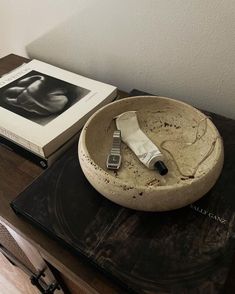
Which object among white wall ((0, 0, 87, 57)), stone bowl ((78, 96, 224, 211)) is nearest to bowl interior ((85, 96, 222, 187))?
stone bowl ((78, 96, 224, 211))

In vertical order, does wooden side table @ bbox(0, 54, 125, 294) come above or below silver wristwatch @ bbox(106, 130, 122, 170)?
below

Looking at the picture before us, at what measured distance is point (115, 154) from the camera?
49 centimetres

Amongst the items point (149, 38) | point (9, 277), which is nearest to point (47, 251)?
point (149, 38)

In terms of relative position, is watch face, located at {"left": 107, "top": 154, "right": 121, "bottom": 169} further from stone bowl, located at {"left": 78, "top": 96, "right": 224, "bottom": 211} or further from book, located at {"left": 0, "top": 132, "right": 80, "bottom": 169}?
book, located at {"left": 0, "top": 132, "right": 80, "bottom": 169}

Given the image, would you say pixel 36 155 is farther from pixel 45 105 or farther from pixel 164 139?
pixel 164 139

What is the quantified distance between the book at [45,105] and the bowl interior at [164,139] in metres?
0.08

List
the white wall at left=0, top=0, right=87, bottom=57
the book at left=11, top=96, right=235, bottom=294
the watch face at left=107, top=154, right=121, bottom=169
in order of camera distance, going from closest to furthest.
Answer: the book at left=11, top=96, right=235, bottom=294 → the watch face at left=107, top=154, right=121, bottom=169 → the white wall at left=0, top=0, right=87, bottom=57

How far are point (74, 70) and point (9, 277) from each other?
783 mm

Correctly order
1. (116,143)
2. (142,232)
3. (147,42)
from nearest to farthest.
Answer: (142,232)
(116,143)
(147,42)

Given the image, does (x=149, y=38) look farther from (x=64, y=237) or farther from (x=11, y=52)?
(x=11, y=52)

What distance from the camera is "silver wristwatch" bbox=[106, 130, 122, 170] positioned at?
18.8 inches

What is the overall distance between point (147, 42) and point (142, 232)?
0.43 meters

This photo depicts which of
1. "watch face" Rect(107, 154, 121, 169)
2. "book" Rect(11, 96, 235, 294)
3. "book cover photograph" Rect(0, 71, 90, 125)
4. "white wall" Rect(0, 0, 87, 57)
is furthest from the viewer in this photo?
"white wall" Rect(0, 0, 87, 57)

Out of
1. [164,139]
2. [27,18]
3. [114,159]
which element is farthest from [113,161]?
[27,18]
